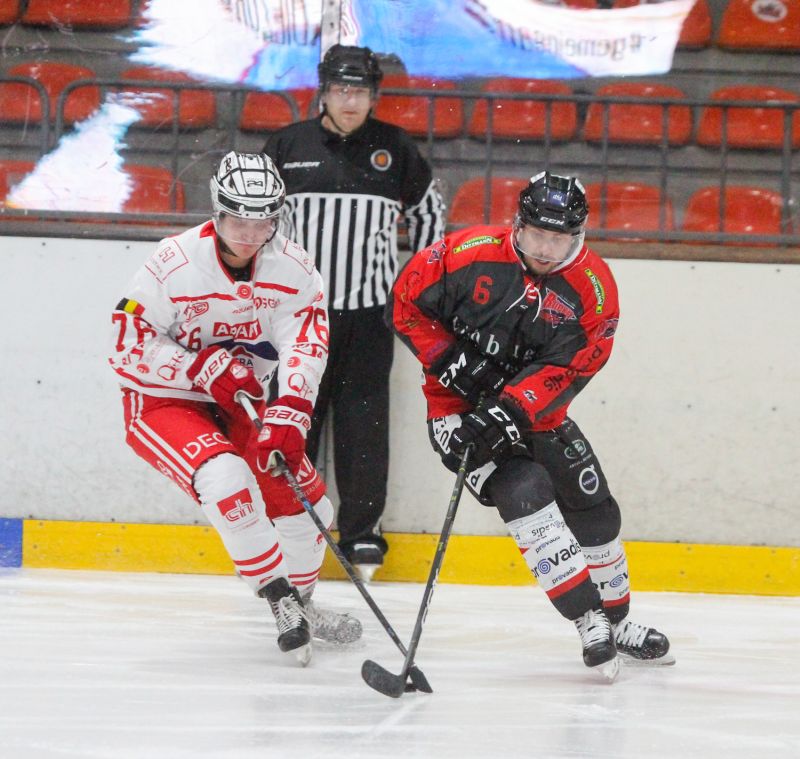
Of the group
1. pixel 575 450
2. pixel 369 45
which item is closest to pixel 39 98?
pixel 369 45

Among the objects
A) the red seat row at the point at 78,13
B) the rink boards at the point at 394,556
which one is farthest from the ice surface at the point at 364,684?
the red seat row at the point at 78,13

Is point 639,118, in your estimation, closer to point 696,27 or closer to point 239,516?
point 696,27

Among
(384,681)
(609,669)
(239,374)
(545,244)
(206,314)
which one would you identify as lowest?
(609,669)

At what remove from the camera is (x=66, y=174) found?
4.23 metres

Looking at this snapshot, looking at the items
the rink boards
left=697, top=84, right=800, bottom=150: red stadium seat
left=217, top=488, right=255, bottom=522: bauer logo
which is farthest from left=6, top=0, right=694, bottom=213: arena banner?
left=217, top=488, right=255, bottom=522: bauer logo

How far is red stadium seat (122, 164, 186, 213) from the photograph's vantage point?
13.8 feet

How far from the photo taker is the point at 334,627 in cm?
310

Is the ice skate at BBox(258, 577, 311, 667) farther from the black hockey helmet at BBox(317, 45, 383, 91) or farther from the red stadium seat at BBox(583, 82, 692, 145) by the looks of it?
the red stadium seat at BBox(583, 82, 692, 145)

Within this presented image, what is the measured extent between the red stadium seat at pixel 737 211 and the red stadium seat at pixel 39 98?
201cm

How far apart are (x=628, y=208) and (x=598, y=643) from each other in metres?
1.86

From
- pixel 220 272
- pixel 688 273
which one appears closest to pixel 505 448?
pixel 220 272

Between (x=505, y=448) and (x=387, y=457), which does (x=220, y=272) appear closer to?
(x=505, y=448)

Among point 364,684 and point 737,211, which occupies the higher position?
point 737,211

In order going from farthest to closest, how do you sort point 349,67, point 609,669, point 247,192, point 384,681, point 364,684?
1. point 349,67
2. point 247,192
3. point 609,669
4. point 364,684
5. point 384,681
